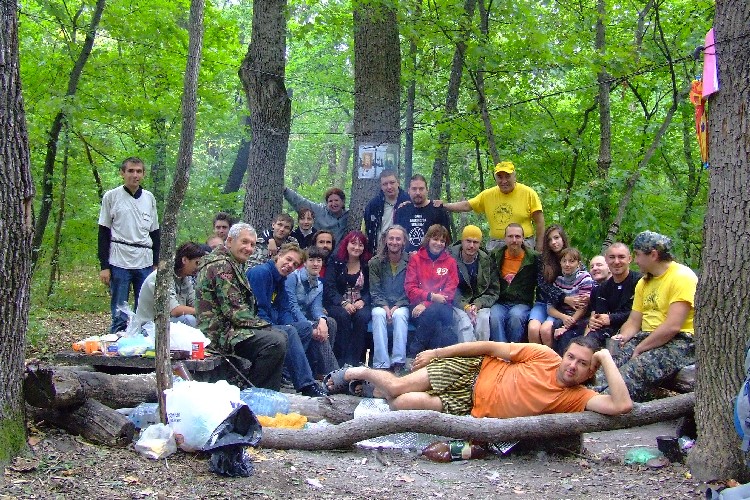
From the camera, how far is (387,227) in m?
8.62

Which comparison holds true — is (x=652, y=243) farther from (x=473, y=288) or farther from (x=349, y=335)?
(x=349, y=335)

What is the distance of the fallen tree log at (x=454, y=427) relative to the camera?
17.6ft

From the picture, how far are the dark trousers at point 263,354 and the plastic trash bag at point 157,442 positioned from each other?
71.2 inches

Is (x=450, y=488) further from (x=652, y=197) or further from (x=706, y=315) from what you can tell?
(x=652, y=197)

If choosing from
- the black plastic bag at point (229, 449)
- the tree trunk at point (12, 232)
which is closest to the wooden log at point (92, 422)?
the tree trunk at point (12, 232)

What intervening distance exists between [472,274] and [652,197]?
16.1 feet

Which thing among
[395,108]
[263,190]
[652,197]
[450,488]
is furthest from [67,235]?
[450,488]

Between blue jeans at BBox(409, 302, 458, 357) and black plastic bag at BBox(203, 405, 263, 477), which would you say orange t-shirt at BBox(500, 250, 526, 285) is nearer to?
blue jeans at BBox(409, 302, 458, 357)

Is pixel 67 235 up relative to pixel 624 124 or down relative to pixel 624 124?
down

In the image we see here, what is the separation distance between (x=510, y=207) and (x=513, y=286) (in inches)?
38.3

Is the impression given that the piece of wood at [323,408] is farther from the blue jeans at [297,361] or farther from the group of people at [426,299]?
the blue jeans at [297,361]

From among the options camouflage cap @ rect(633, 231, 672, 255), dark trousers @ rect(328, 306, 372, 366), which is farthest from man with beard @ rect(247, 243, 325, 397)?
camouflage cap @ rect(633, 231, 672, 255)

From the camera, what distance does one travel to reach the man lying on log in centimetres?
546

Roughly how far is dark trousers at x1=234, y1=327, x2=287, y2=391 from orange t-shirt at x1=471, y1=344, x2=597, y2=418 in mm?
1810
